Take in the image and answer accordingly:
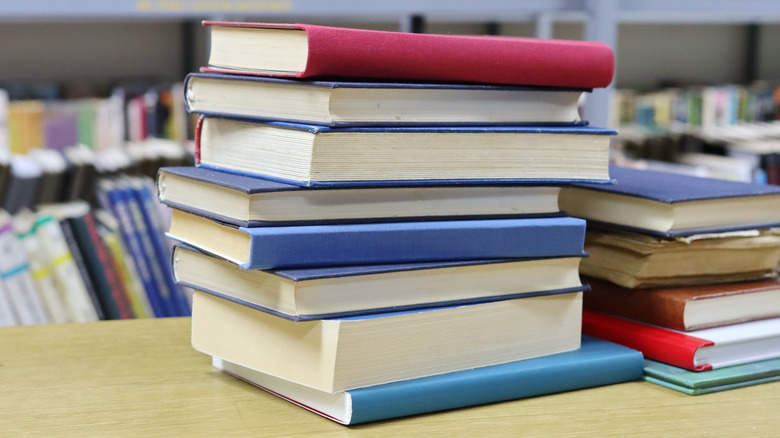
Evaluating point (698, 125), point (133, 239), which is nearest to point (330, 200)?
point (133, 239)

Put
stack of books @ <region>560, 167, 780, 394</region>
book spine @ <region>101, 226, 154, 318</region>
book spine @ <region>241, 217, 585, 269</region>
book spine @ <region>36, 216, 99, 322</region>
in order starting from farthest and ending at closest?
book spine @ <region>101, 226, 154, 318</region> < book spine @ <region>36, 216, 99, 322</region> < stack of books @ <region>560, 167, 780, 394</region> < book spine @ <region>241, 217, 585, 269</region>

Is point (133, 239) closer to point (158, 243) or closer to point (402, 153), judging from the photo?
point (158, 243)

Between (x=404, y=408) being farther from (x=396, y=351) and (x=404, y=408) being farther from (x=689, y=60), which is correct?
(x=689, y=60)

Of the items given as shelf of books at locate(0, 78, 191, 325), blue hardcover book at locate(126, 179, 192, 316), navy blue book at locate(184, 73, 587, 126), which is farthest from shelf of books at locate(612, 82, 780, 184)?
navy blue book at locate(184, 73, 587, 126)

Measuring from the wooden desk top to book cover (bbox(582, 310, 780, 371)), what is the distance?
3cm

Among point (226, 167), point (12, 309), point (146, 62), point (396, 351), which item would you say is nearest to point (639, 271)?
point (396, 351)

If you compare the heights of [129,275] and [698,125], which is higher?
[698,125]

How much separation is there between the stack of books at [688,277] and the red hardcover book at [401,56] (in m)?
0.11

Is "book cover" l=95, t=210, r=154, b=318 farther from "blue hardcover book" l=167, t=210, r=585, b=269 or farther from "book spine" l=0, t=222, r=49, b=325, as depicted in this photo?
"blue hardcover book" l=167, t=210, r=585, b=269

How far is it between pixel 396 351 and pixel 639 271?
0.22 meters

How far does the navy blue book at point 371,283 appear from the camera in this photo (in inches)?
21.9

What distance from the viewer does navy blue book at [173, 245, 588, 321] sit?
0.56m

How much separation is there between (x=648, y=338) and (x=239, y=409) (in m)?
0.31

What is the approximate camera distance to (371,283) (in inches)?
22.5
